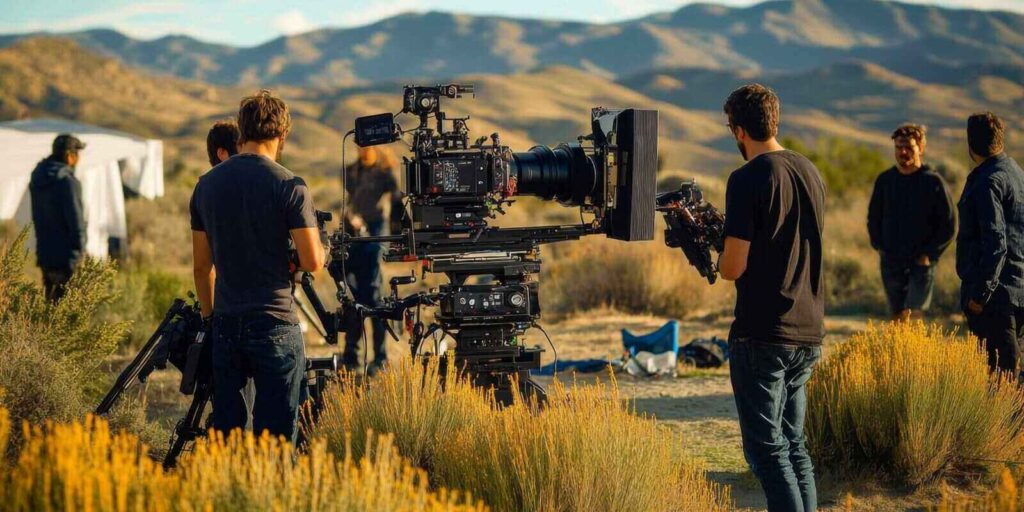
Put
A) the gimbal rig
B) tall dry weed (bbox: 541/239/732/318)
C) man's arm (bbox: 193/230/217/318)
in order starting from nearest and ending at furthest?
man's arm (bbox: 193/230/217/318)
the gimbal rig
tall dry weed (bbox: 541/239/732/318)

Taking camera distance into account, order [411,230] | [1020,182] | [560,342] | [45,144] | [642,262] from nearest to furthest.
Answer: [411,230] → [1020,182] → [560,342] → [642,262] → [45,144]

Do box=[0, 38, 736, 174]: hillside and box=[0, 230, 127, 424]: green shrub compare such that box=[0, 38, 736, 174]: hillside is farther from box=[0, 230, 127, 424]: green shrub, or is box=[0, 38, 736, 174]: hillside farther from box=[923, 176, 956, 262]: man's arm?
box=[0, 230, 127, 424]: green shrub

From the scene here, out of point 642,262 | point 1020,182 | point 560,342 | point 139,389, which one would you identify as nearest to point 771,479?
point 1020,182

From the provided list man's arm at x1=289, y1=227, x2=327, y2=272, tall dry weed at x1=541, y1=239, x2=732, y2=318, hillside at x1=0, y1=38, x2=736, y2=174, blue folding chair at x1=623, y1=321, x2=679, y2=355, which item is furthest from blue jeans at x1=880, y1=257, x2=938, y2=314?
hillside at x1=0, y1=38, x2=736, y2=174

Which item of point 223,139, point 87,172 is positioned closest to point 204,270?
point 223,139

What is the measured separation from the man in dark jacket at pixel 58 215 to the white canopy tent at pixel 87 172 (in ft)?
23.3

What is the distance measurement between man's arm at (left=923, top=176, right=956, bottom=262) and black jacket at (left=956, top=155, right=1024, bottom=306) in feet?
6.57

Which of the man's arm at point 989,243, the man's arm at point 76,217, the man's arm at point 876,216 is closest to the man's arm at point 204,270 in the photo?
the man's arm at point 989,243

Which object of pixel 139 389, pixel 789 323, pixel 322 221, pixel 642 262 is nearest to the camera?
pixel 789 323

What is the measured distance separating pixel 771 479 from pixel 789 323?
618mm

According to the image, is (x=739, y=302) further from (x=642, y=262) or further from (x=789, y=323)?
(x=642, y=262)

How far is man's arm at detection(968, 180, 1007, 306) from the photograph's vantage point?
606cm

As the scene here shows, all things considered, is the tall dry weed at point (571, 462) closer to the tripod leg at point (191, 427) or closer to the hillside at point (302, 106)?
the tripod leg at point (191, 427)

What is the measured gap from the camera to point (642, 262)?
1391 cm
